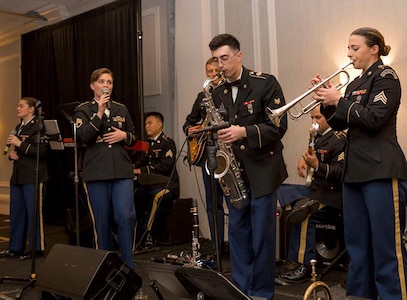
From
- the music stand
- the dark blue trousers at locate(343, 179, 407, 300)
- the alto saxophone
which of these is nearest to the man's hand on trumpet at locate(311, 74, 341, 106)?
the dark blue trousers at locate(343, 179, 407, 300)

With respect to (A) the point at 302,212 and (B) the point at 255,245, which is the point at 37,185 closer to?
(B) the point at 255,245

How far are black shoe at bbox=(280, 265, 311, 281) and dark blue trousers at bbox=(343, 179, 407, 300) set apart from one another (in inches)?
45.0

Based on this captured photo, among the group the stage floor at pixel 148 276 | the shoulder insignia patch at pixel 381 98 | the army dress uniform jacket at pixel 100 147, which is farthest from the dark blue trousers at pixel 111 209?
the shoulder insignia patch at pixel 381 98

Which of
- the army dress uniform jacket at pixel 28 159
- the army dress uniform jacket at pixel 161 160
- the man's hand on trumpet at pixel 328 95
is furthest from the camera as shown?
the army dress uniform jacket at pixel 161 160

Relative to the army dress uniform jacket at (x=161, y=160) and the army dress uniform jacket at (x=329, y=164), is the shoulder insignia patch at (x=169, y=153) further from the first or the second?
the army dress uniform jacket at (x=329, y=164)

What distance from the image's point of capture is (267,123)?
286cm

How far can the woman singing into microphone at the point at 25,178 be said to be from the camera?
4992 millimetres

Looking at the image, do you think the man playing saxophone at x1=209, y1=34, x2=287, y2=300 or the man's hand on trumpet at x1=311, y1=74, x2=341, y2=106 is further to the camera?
the man playing saxophone at x1=209, y1=34, x2=287, y2=300

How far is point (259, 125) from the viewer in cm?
282

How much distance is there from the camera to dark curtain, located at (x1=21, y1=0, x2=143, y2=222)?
20.6ft

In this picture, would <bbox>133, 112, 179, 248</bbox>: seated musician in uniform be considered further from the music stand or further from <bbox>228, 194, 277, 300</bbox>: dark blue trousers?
<bbox>228, 194, 277, 300</bbox>: dark blue trousers

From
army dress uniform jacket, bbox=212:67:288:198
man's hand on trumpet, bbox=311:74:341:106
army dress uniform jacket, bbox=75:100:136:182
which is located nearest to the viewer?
man's hand on trumpet, bbox=311:74:341:106

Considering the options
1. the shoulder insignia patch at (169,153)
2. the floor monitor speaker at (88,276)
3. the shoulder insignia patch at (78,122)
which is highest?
the shoulder insignia patch at (78,122)

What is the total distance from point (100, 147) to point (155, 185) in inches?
72.3
